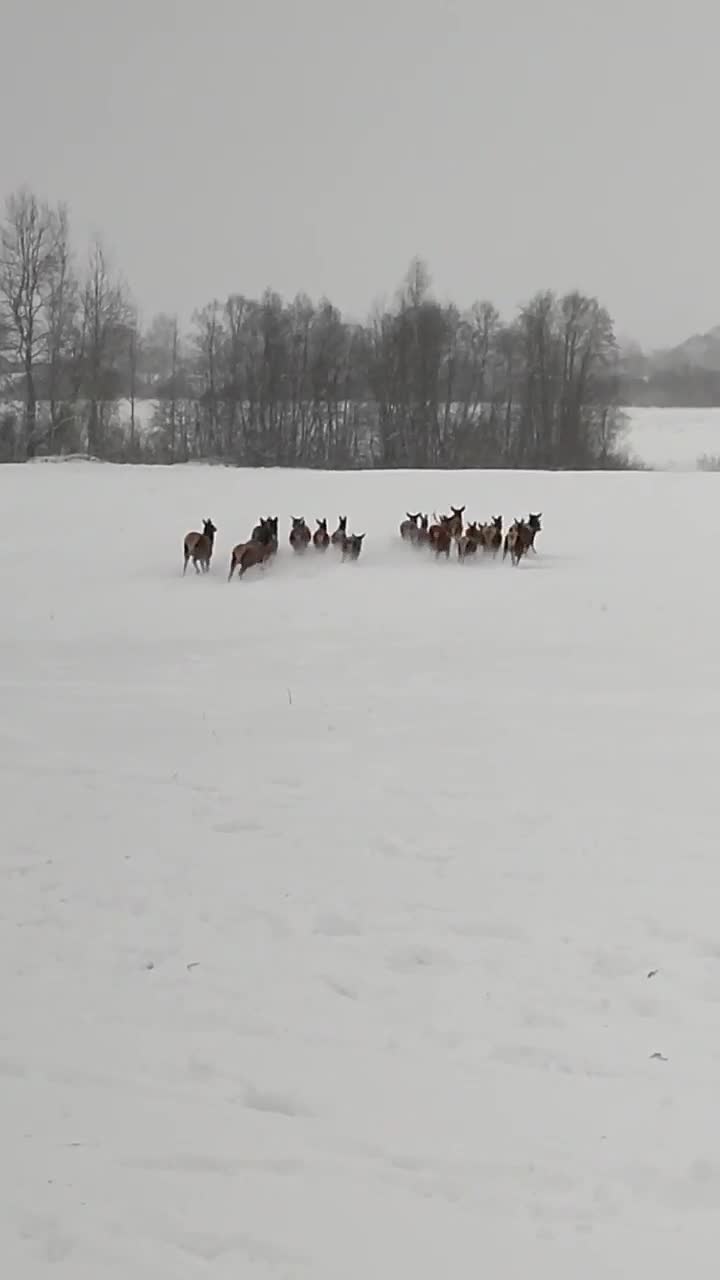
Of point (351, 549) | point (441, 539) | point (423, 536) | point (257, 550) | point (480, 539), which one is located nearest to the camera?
point (257, 550)

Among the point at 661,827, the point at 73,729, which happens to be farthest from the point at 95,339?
the point at 661,827

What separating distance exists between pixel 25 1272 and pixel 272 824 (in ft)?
11.6

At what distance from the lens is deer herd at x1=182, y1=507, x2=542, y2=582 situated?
53.0 feet

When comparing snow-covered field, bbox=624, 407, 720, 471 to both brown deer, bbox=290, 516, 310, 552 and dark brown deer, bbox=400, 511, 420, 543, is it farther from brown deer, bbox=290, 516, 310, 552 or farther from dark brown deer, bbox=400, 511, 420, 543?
brown deer, bbox=290, 516, 310, 552

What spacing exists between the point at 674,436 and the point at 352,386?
67.7 ft

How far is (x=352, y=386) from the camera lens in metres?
46.3

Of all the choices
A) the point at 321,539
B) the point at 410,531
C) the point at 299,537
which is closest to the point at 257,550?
the point at 299,537

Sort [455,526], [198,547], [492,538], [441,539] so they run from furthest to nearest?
1. [455,526]
2. [492,538]
3. [441,539]
4. [198,547]

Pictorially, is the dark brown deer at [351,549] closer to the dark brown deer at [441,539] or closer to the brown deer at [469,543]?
the dark brown deer at [441,539]

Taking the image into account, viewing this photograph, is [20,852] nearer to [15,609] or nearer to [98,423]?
[15,609]

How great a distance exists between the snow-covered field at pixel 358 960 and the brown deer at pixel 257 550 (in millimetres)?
4577

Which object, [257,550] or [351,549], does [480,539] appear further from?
[257,550]

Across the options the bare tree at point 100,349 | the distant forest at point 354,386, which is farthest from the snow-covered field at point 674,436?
the bare tree at point 100,349

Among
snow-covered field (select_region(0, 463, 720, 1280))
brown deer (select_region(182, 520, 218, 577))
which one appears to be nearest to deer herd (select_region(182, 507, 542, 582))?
brown deer (select_region(182, 520, 218, 577))
